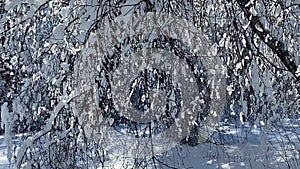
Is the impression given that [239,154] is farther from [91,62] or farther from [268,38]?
[91,62]

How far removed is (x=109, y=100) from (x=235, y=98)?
3.36 ft

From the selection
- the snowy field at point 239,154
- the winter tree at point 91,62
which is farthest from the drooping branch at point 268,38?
the snowy field at point 239,154

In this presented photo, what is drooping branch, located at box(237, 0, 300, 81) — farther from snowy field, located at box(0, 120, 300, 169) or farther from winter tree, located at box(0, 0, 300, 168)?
snowy field, located at box(0, 120, 300, 169)

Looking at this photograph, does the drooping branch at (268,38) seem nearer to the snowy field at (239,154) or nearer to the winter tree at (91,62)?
the winter tree at (91,62)

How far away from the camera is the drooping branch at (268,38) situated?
2.46m

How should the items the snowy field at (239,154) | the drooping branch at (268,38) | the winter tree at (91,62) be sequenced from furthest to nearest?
the snowy field at (239,154)
the drooping branch at (268,38)
the winter tree at (91,62)

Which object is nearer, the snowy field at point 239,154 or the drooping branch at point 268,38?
the drooping branch at point 268,38

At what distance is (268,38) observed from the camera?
102 inches

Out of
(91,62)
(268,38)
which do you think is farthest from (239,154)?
(91,62)

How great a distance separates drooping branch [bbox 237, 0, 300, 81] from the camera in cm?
246

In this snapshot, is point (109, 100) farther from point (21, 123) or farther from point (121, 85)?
point (21, 123)

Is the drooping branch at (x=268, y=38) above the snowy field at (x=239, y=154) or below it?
above

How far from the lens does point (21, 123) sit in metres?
2.96

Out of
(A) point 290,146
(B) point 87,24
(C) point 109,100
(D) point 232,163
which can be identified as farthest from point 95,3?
(A) point 290,146
